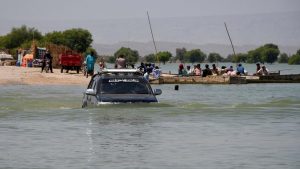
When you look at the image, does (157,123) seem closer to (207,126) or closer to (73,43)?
(207,126)

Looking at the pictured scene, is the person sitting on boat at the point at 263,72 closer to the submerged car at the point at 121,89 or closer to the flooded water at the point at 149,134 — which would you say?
the flooded water at the point at 149,134

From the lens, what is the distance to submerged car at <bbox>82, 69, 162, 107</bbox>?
26.6 m

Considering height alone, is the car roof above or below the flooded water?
above

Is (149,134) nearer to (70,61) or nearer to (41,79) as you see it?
(41,79)

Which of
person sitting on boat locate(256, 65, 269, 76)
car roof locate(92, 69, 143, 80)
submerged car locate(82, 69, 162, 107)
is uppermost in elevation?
car roof locate(92, 69, 143, 80)

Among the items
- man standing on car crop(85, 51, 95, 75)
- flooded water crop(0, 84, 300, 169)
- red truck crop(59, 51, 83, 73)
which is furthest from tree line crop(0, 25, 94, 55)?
flooded water crop(0, 84, 300, 169)

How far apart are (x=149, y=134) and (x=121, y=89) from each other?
4.90 meters

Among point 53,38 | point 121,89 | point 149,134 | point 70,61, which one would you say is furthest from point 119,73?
point 53,38

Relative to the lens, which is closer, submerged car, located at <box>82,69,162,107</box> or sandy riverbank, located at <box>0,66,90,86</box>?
submerged car, located at <box>82,69,162,107</box>

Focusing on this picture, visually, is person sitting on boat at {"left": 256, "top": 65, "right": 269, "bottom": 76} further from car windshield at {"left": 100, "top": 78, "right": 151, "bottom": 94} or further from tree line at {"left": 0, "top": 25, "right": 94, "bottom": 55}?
tree line at {"left": 0, "top": 25, "right": 94, "bottom": 55}

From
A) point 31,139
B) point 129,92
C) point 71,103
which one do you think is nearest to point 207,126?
point 129,92

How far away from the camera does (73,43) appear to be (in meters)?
155

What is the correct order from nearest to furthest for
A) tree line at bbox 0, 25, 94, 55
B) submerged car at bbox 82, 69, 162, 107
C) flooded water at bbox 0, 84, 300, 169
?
flooded water at bbox 0, 84, 300, 169 → submerged car at bbox 82, 69, 162, 107 → tree line at bbox 0, 25, 94, 55

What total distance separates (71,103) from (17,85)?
16299 millimetres
